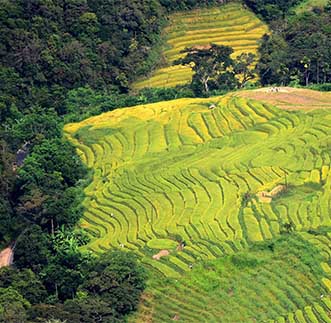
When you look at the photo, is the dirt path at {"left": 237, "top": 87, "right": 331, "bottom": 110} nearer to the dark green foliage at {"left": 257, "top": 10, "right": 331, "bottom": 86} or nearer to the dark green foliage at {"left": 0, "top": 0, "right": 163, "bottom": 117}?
the dark green foliage at {"left": 257, "top": 10, "right": 331, "bottom": 86}

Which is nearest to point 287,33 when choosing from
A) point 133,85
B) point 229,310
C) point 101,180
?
point 133,85

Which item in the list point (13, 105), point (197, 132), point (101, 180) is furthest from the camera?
point (13, 105)

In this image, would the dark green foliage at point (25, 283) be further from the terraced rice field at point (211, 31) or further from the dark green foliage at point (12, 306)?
the terraced rice field at point (211, 31)

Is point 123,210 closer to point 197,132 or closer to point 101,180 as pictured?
point 101,180

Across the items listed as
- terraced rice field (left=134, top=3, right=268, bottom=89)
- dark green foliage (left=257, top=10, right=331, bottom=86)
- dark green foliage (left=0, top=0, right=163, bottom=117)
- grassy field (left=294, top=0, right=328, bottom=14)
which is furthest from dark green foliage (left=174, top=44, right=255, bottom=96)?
grassy field (left=294, top=0, right=328, bottom=14)

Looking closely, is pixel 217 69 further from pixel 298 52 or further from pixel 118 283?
pixel 118 283

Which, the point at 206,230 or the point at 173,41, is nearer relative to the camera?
the point at 206,230
